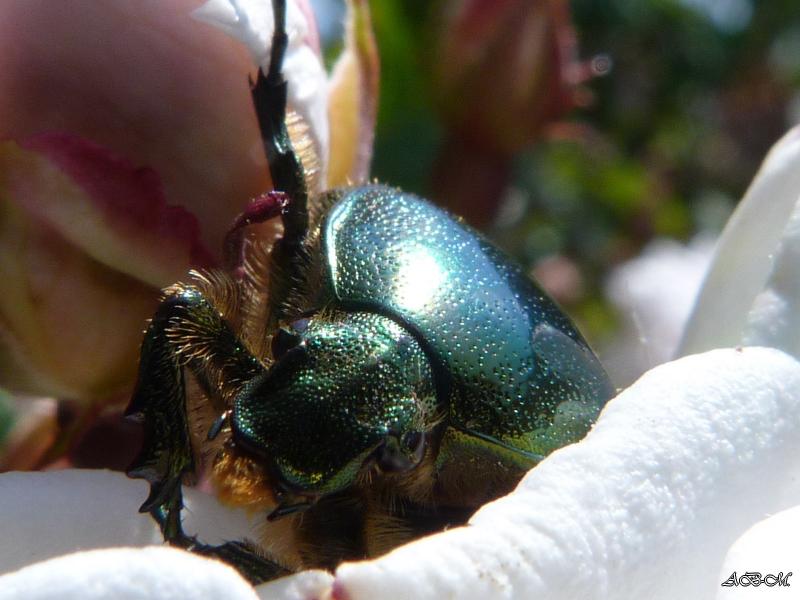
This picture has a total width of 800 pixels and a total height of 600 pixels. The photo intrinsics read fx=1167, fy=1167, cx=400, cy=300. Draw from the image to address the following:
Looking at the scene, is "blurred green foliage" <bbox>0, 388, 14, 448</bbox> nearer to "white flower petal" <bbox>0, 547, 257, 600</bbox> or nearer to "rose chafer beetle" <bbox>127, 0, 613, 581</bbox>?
"rose chafer beetle" <bbox>127, 0, 613, 581</bbox>

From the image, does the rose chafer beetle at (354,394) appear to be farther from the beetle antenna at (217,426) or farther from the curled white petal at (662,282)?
the curled white petal at (662,282)

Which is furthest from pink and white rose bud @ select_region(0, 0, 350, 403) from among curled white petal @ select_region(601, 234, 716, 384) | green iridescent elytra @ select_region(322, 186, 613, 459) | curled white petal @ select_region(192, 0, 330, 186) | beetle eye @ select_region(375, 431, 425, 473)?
curled white petal @ select_region(601, 234, 716, 384)

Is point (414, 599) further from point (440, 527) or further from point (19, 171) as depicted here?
point (19, 171)

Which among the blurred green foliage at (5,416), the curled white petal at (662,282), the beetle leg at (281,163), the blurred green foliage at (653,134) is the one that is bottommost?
the curled white petal at (662,282)

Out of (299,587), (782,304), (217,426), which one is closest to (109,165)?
(217,426)

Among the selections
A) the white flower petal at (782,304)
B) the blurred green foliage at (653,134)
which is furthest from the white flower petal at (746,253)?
the blurred green foliage at (653,134)

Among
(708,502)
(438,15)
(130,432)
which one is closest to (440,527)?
(708,502)
